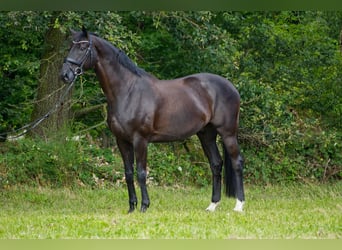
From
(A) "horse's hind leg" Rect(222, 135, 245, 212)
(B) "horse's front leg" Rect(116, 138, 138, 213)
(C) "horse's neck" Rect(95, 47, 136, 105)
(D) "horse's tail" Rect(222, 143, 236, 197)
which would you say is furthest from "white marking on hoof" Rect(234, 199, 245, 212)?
(C) "horse's neck" Rect(95, 47, 136, 105)

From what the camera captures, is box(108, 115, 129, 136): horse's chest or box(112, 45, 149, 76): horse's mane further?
box(112, 45, 149, 76): horse's mane

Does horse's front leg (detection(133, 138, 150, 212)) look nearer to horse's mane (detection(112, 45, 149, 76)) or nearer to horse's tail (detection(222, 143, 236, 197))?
horse's mane (detection(112, 45, 149, 76))

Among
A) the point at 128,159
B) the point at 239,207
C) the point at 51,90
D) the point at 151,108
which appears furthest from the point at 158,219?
the point at 51,90

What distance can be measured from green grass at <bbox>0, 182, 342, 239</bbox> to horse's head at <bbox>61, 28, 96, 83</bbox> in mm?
1714

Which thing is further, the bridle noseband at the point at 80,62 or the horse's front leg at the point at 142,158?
the horse's front leg at the point at 142,158

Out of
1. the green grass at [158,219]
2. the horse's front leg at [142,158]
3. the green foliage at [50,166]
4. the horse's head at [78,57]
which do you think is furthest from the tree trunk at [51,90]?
the horse's head at [78,57]

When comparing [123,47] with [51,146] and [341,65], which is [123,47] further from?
[341,65]

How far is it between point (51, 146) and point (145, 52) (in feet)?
15.0

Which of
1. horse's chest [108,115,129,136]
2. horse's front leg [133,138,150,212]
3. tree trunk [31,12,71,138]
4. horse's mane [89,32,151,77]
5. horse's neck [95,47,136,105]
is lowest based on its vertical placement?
tree trunk [31,12,71,138]

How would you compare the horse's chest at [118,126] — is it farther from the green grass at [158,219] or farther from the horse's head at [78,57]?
the green grass at [158,219]

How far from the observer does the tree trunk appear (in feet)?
40.0

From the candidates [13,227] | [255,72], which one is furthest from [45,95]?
[13,227]

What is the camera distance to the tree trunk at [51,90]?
40.0ft

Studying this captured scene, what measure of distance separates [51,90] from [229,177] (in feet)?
17.2
